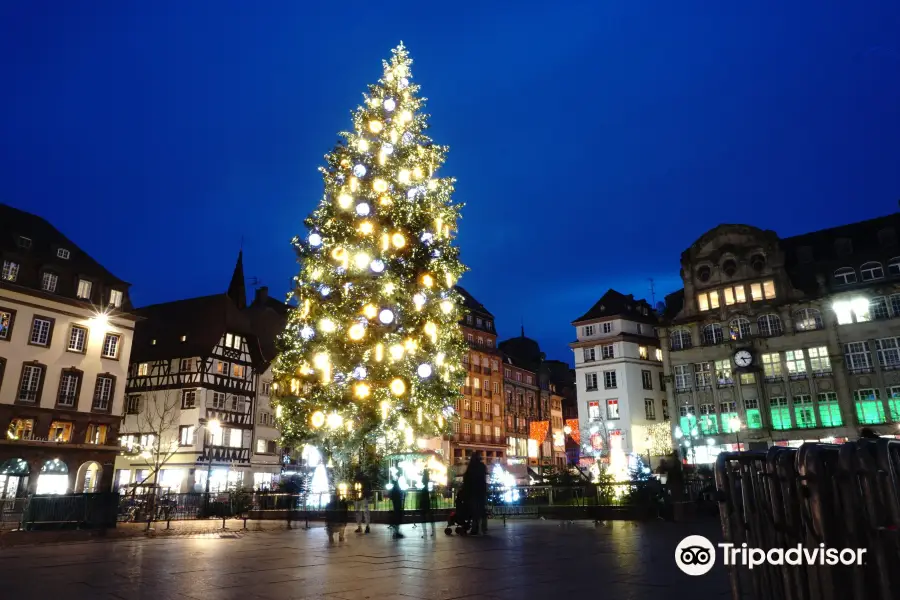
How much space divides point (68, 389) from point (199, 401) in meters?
10.7

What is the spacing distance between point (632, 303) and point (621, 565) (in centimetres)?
6340

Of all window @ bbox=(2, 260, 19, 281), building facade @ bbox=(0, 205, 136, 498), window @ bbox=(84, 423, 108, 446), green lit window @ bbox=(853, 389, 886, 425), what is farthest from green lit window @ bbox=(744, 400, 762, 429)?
window @ bbox=(2, 260, 19, 281)

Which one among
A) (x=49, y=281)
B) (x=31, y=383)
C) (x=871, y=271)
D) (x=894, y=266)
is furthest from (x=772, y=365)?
(x=49, y=281)

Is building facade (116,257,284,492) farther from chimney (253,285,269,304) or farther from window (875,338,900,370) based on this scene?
window (875,338,900,370)

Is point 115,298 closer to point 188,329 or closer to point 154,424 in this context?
point 188,329

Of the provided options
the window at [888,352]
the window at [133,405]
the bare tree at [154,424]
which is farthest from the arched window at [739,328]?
the window at [133,405]

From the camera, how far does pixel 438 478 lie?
34.5 m

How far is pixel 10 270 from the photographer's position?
37094mm

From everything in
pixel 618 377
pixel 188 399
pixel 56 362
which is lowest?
pixel 188 399

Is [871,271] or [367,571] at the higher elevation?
[871,271]

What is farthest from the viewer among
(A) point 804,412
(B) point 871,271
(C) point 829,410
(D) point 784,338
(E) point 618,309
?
(E) point 618,309

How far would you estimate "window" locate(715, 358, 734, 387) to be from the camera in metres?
51.4

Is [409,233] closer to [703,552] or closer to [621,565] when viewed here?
[621,565]

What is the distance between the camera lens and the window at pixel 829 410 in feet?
148
